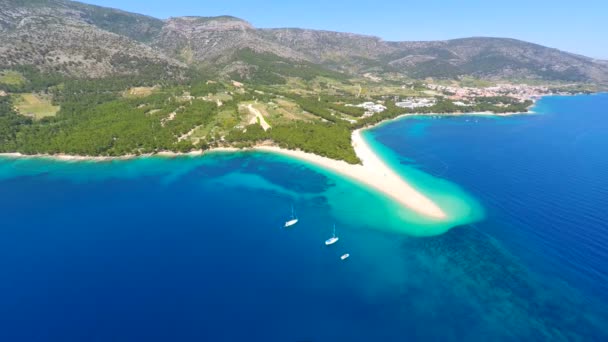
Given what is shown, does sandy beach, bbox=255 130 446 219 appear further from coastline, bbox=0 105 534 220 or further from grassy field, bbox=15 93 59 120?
grassy field, bbox=15 93 59 120

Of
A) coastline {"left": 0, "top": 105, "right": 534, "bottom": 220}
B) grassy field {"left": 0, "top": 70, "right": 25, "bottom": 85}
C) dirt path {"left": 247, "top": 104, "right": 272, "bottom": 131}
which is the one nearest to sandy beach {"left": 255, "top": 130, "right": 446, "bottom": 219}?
coastline {"left": 0, "top": 105, "right": 534, "bottom": 220}

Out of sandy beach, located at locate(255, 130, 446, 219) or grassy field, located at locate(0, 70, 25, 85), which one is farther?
grassy field, located at locate(0, 70, 25, 85)

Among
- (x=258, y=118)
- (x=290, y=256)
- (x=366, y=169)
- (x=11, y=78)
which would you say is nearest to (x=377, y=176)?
(x=366, y=169)

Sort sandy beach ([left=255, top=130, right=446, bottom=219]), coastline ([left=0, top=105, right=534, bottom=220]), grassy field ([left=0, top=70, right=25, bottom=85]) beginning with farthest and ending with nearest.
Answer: grassy field ([left=0, top=70, right=25, bottom=85]) → coastline ([left=0, top=105, right=534, bottom=220]) → sandy beach ([left=255, top=130, right=446, bottom=219])

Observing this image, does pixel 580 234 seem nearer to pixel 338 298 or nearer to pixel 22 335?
pixel 338 298

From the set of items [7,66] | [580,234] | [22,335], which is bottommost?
[22,335]

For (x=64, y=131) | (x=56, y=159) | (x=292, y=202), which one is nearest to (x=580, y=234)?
(x=292, y=202)

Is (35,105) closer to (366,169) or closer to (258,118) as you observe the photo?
(258,118)
